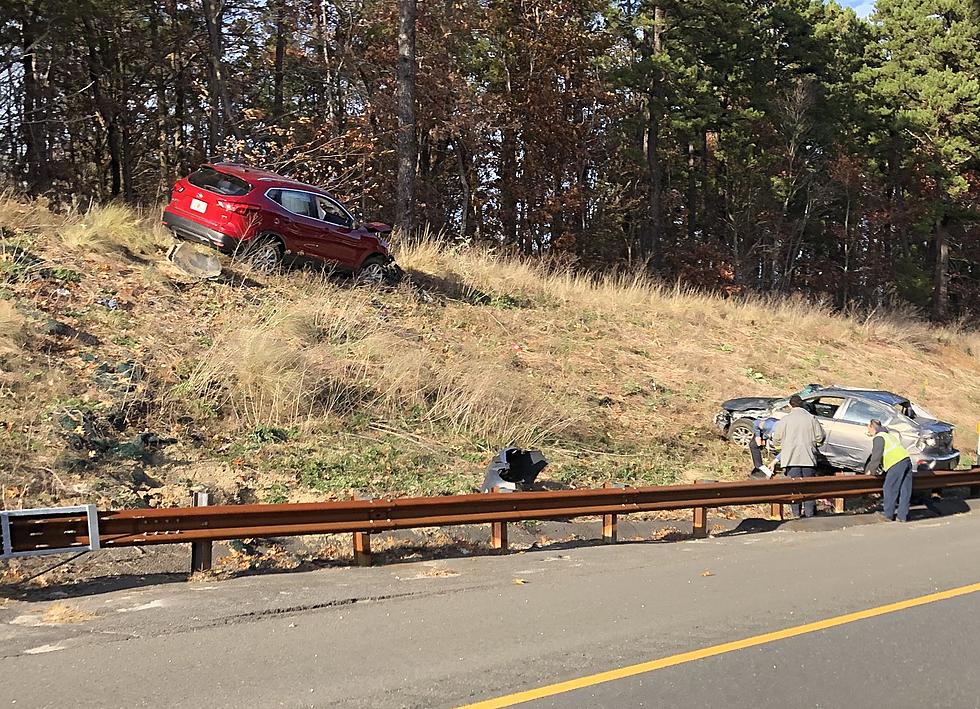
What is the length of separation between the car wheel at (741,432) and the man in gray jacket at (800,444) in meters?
2.94

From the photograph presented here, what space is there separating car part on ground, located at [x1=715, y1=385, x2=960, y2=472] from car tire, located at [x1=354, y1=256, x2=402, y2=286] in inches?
287

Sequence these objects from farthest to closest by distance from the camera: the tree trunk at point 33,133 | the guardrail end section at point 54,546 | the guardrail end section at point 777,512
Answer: the tree trunk at point 33,133, the guardrail end section at point 777,512, the guardrail end section at point 54,546

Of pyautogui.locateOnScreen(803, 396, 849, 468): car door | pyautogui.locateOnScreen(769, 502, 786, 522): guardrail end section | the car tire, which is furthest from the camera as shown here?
the car tire

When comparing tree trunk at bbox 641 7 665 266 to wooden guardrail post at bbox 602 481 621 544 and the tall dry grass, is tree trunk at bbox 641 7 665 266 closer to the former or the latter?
the tall dry grass

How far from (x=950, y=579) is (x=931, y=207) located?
3625cm

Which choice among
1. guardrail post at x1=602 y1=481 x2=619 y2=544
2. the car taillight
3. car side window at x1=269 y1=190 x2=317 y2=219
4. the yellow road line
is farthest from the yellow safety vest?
the car taillight

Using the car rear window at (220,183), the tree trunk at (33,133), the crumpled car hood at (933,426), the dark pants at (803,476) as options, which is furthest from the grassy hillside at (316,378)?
the tree trunk at (33,133)

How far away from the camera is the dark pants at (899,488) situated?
43.4ft

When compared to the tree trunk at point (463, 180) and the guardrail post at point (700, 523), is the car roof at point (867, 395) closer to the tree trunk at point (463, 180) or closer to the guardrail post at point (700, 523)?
the guardrail post at point (700, 523)

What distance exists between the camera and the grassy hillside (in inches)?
414

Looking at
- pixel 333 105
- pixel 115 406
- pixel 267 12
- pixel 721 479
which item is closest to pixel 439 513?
pixel 115 406

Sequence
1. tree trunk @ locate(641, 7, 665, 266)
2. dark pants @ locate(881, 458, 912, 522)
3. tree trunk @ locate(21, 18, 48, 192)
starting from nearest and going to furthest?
dark pants @ locate(881, 458, 912, 522) → tree trunk @ locate(21, 18, 48, 192) → tree trunk @ locate(641, 7, 665, 266)

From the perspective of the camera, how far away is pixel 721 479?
14383 mm

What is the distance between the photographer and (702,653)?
605 cm
